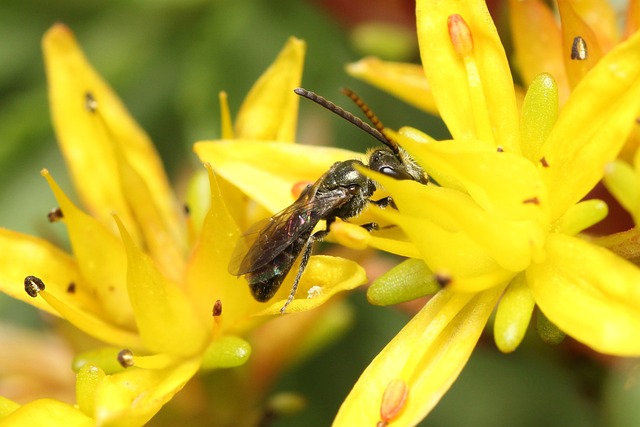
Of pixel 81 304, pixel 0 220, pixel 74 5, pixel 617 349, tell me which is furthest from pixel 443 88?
pixel 74 5

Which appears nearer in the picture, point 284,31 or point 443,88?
point 443,88

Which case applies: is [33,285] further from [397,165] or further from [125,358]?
[397,165]

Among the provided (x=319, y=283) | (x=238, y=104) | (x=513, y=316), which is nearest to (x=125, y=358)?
(x=319, y=283)

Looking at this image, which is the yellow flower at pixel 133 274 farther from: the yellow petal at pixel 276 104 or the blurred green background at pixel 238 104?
the blurred green background at pixel 238 104

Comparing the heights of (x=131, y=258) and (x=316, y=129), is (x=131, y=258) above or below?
above

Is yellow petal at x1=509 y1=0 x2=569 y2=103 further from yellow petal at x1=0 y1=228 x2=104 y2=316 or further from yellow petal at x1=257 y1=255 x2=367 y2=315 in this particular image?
yellow petal at x1=0 y1=228 x2=104 y2=316

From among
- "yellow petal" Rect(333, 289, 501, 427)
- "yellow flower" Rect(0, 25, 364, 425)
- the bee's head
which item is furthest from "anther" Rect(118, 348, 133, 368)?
the bee's head

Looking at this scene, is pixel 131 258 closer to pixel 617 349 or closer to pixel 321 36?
pixel 617 349
